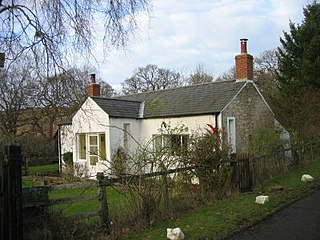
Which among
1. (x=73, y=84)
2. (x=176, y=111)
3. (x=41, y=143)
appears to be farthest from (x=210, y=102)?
(x=41, y=143)

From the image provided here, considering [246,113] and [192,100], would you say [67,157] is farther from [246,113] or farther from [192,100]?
[246,113]

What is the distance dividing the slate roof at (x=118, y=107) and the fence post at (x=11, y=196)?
13952 millimetres

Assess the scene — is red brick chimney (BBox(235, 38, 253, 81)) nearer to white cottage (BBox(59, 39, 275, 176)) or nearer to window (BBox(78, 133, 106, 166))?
white cottage (BBox(59, 39, 275, 176))

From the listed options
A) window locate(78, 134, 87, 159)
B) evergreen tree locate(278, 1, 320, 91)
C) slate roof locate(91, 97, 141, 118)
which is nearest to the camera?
slate roof locate(91, 97, 141, 118)

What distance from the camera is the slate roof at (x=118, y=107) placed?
2014 centimetres

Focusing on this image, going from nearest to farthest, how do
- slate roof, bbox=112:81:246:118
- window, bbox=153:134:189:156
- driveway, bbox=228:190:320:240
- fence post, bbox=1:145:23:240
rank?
fence post, bbox=1:145:23:240, driveway, bbox=228:190:320:240, window, bbox=153:134:189:156, slate roof, bbox=112:81:246:118

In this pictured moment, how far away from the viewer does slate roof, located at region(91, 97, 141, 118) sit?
20141 mm

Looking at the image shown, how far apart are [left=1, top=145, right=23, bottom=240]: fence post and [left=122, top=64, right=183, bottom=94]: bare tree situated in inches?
1768

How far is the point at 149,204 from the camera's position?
869 centimetres

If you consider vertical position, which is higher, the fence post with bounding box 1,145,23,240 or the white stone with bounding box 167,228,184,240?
the fence post with bounding box 1,145,23,240

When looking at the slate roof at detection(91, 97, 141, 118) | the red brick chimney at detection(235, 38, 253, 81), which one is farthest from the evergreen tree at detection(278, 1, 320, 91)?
the slate roof at detection(91, 97, 141, 118)

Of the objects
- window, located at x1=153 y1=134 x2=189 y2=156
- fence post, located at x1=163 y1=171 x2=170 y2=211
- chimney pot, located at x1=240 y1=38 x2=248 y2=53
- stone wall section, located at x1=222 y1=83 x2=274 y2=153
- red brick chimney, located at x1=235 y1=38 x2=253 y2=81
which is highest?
chimney pot, located at x1=240 y1=38 x2=248 y2=53

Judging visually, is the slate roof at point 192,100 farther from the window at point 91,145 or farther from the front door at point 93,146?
the front door at point 93,146

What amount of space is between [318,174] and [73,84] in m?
12.0
